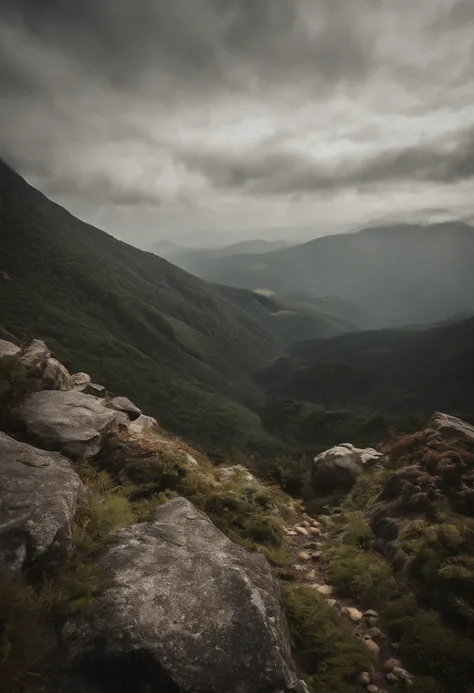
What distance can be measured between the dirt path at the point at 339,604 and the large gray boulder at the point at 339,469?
3.79 metres

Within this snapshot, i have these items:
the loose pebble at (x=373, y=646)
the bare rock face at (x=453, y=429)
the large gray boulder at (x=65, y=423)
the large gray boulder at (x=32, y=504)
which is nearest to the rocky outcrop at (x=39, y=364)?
the large gray boulder at (x=65, y=423)

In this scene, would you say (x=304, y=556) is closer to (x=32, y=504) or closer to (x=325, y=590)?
(x=325, y=590)

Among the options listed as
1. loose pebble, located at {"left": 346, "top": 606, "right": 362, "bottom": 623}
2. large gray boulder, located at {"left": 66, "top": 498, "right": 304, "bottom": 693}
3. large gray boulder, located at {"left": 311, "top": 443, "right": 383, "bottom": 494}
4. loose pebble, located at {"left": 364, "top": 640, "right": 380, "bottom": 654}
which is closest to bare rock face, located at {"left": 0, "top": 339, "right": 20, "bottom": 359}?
large gray boulder, located at {"left": 66, "top": 498, "right": 304, "bottom": 693}

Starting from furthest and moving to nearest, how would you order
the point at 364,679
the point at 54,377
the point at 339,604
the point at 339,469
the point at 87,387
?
the point at 87,387 → the point at 339,469 → the point at 54,377 → the point at 339,604 → the point at 364,679

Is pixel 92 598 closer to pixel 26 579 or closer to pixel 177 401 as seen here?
pixel 26 579

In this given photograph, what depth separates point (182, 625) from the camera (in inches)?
253

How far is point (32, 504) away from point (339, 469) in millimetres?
13458

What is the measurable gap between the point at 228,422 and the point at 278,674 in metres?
159

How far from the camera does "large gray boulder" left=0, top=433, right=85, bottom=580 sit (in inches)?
261

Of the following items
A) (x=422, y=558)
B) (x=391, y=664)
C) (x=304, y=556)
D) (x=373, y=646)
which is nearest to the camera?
(x=391, y=664)

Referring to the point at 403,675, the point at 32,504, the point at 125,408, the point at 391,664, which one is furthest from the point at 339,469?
the point at 32,504

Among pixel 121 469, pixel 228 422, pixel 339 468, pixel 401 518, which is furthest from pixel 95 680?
pixel 228 422

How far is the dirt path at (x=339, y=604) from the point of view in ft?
24.2

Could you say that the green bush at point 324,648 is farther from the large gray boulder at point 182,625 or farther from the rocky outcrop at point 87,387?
the rocky outcrop at point 87,387
